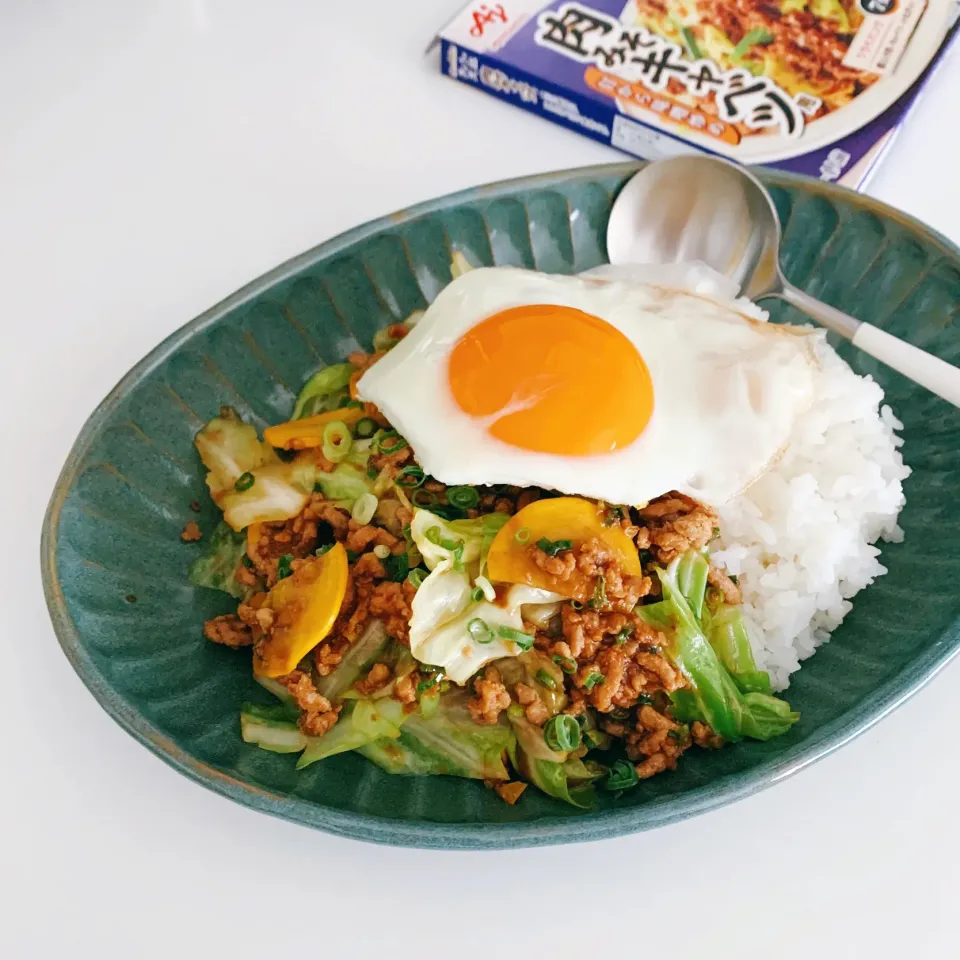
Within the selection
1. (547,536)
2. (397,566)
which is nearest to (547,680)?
(547,536)

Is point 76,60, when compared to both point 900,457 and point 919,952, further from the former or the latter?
point 919,952

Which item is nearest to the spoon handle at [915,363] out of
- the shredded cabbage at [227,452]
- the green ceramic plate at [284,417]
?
the green ceramic plate at [284,417]

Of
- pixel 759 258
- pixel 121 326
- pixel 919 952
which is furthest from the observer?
pixel 121 326

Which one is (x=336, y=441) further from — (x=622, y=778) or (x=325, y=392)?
(x=622, y=778)

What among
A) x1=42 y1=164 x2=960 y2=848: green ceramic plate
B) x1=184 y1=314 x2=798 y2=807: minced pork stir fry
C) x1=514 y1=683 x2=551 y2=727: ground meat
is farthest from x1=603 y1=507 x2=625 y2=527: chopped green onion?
x1=42 y1=164 x2=960 y2=848: green ceramic plate

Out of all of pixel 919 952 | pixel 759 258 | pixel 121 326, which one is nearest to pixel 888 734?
pixel 919 952

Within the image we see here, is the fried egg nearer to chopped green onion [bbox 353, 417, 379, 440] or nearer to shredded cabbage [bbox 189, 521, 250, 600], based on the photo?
chopped green onion [bbox 353, 417, 379, 440]
